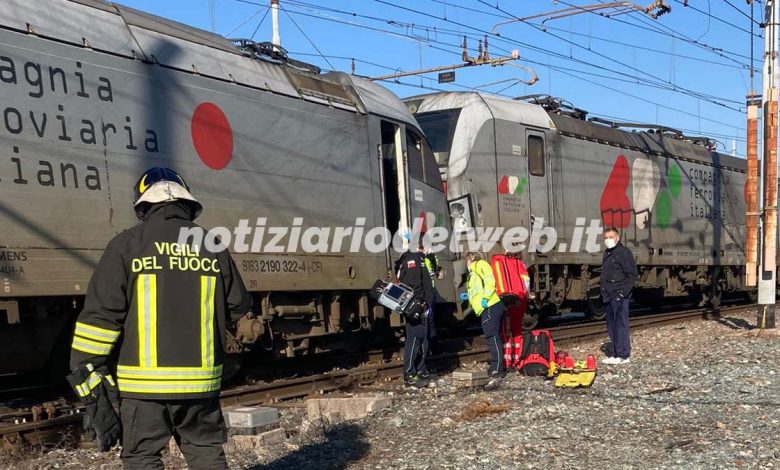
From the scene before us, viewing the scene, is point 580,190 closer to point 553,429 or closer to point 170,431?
point 553,429

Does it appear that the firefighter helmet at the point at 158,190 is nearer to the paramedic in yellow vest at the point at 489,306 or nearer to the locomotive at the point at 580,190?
the paramedic in yellow vest at the point at 489,306

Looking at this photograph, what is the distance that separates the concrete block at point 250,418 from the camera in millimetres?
6215

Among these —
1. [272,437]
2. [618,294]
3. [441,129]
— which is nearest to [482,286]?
[618,294]

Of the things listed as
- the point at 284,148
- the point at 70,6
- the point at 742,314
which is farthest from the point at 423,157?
the point at 742,314

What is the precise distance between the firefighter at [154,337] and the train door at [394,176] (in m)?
6.82

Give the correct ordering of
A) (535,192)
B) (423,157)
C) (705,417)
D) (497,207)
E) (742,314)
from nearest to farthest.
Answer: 1. (705,417)
2. (423,157)
3. (497,207)
4. (535,192)
5. (742,314)

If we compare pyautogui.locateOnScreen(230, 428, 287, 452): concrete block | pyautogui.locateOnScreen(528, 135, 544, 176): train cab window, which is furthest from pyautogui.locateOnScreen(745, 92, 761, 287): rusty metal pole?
pyautogui.locateOnScreen(230, 428, 287, 452): concrete block

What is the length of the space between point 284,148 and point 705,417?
494cm

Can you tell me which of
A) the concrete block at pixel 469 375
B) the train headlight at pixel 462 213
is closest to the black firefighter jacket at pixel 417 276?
the concrete block at pixel 469 375

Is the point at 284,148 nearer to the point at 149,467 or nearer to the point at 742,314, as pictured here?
the point at 149,467

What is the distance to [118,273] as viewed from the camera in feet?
11.4

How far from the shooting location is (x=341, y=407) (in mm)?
7359

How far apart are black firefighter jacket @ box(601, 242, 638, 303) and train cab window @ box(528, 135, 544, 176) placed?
4012 millimetres

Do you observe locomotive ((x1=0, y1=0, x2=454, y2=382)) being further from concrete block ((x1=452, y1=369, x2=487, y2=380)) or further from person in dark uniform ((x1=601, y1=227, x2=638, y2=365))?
person in dark uniform ((x1=601, y1=227, x2=638, y2=365))
